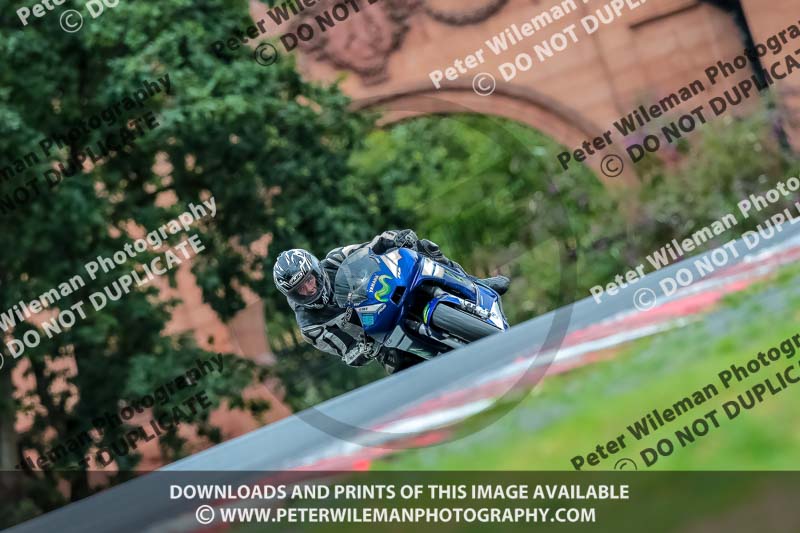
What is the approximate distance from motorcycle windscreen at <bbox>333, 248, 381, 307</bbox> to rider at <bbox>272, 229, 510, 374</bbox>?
7cm

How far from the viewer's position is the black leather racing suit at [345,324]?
17.5 feet

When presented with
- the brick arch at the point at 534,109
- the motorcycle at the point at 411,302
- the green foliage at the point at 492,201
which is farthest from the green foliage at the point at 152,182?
the motorcycle at the point at 411,302

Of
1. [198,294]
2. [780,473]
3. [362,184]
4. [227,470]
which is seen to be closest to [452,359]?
[227,470]

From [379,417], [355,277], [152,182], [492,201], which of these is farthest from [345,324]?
[152,182]

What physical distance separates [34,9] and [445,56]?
635 centimetres

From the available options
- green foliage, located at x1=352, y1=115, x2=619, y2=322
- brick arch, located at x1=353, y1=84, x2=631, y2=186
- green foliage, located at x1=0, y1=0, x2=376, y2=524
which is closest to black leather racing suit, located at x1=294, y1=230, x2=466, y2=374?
green foliage, located at x1=352, y1=115, x2=619, y2=322

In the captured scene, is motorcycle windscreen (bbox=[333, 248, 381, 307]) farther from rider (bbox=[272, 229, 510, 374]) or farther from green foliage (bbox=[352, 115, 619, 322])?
green foliage (bbox=[352, 115, 619, 322])

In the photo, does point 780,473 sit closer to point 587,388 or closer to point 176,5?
Result: point 587,388

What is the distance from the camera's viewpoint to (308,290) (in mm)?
5305

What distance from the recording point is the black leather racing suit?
5332mm

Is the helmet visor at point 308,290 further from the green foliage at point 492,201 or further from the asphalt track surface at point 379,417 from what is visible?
the green foliage at point 492,201

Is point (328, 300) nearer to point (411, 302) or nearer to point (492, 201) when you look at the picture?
point (411, 302)

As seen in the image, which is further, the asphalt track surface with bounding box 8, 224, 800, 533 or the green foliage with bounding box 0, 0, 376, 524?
the green foliage with bounding box 0, 0, 376, 524

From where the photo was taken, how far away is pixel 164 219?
12.0 meters
